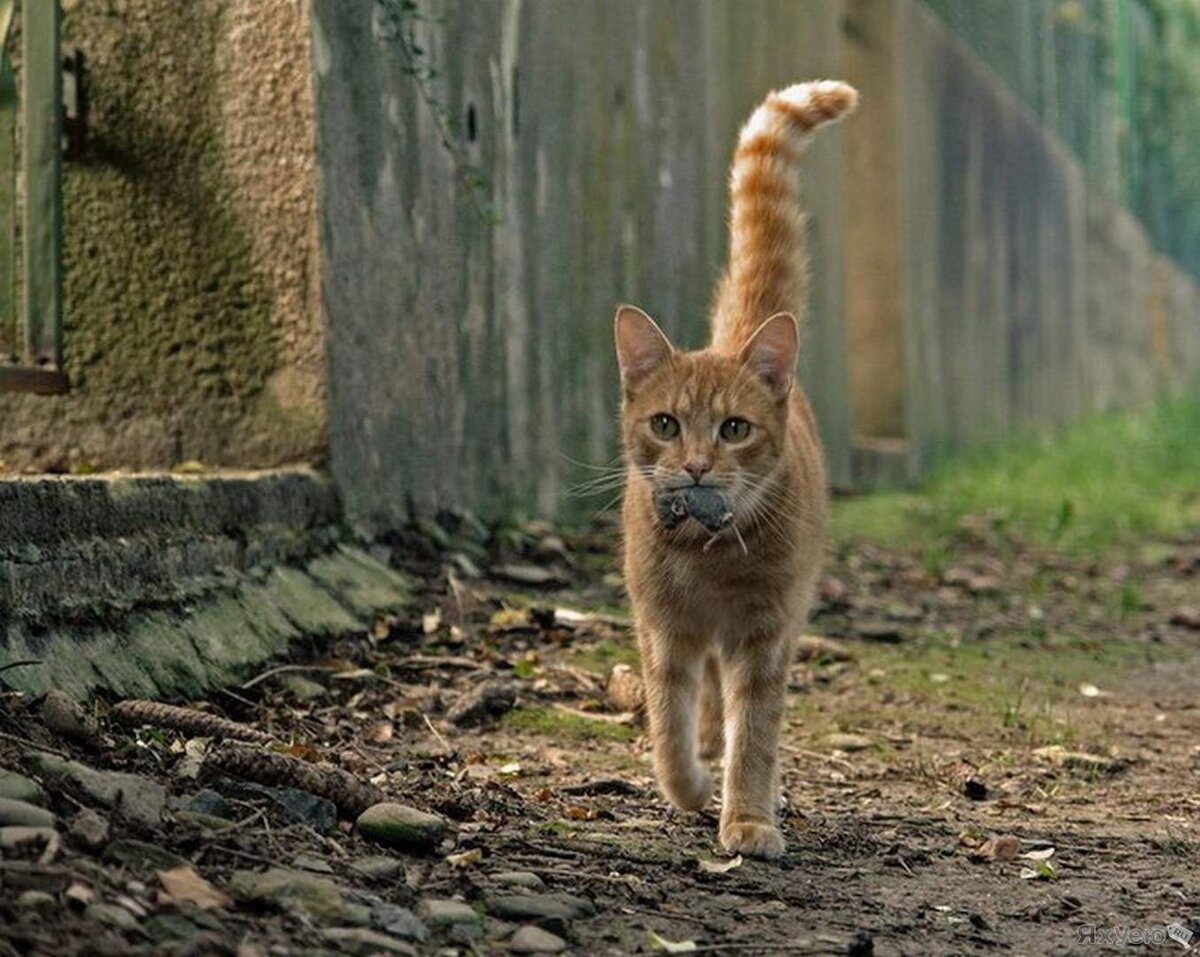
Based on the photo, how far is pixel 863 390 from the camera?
10891 mm

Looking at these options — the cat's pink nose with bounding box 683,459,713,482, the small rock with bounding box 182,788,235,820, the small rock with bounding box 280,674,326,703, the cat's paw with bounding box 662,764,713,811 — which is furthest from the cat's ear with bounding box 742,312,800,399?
the small rock with bounding box 182,788,235,820

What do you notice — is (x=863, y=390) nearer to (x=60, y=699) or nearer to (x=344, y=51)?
(x=344, y=51)

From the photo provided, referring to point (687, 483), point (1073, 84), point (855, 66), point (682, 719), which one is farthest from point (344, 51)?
point (1073, 84)

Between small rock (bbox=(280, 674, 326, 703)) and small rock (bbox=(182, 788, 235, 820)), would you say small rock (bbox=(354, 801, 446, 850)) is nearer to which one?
small rock (bbox=(182, 788, 235, 820))

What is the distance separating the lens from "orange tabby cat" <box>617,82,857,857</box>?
147 inches

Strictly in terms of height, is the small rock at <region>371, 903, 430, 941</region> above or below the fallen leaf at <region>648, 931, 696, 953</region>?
above

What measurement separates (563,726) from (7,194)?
5.79 ft

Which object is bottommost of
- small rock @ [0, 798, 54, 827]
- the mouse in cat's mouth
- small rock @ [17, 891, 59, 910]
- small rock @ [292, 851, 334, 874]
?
small rock @ [292, 851, 334, 874]

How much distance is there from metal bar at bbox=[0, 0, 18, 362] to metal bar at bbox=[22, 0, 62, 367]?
3 cm

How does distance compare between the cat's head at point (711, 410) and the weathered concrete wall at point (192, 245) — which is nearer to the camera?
the cat's head at point (711, 410)

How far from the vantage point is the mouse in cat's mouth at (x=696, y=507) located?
3.77 meters

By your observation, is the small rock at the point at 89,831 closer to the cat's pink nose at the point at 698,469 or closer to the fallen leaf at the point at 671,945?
the fallen leaf at the point at 671,945

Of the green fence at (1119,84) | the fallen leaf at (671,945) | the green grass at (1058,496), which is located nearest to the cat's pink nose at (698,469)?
the fallen leaf at (671,945)

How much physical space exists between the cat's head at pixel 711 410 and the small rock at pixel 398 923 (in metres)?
1.36
